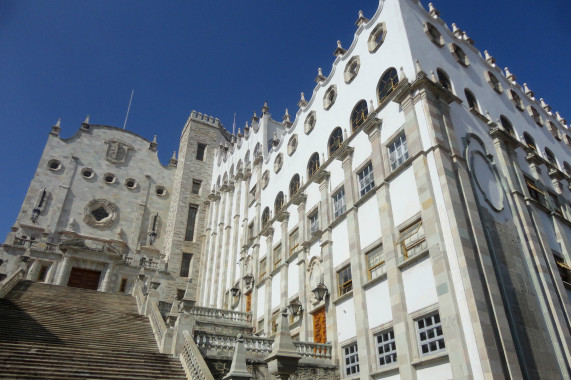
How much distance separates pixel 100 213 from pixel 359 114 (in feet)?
86.3

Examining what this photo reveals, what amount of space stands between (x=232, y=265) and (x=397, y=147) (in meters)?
17.9

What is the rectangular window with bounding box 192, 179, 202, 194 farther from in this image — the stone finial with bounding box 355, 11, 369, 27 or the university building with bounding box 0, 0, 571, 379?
the stone finial with bounding box 355, 11, 369, 27

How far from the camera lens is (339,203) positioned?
19.3 m

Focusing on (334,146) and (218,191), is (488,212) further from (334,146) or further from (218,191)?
(218,191)

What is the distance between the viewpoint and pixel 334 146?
21.2 m

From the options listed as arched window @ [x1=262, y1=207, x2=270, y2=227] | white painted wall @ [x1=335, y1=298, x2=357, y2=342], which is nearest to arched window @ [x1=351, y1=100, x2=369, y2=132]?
white painted wall @ [x1=335, y1=298, x2=357, y2=342]

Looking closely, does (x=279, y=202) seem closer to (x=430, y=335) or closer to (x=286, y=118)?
(x=286, y=118)

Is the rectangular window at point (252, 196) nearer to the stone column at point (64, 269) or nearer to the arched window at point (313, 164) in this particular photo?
the arched window at point (313, 164)

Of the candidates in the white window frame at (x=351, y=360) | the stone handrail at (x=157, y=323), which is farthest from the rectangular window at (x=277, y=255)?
the white window frame at (x=351, y=360)

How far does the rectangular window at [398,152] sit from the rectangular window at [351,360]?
7.28m

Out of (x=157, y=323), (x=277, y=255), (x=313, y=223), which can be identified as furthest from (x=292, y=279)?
(x=157, y=323)

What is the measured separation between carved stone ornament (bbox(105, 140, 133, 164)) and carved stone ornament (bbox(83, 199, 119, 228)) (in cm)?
464

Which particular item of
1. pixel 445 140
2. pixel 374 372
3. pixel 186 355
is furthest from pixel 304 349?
pixel 445 140

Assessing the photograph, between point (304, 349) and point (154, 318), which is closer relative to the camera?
point (304, 349)
